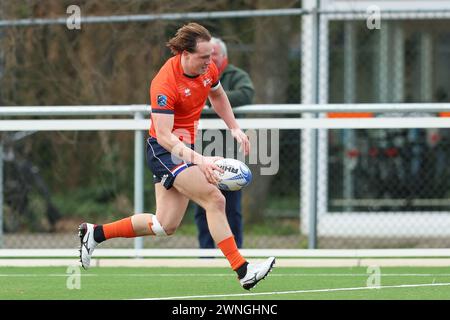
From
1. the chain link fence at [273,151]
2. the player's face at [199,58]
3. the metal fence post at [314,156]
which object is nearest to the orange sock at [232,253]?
the player's face at [199,58]

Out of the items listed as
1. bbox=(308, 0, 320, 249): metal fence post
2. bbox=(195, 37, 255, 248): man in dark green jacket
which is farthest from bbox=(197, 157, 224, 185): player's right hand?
bbox=(308, 0, 320, 249): metal fence post

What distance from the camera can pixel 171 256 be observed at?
1045 cm

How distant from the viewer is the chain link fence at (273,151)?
1247cm

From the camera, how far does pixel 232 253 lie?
8031 millimetres

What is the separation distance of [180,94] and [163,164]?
20.2 inches

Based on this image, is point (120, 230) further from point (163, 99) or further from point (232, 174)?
point (163, 99)

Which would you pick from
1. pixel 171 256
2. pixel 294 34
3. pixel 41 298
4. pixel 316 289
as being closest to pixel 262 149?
pixel 171 256

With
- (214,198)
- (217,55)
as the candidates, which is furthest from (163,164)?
(217,55)

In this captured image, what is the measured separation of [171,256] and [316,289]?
2.38 metres

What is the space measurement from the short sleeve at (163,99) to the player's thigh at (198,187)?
45 cm

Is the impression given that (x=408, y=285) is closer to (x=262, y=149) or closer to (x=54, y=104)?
(x=262, y=149)

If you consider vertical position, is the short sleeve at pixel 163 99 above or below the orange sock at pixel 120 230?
above

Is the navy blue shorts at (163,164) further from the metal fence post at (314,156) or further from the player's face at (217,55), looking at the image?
the metal fence post at (314,156)
